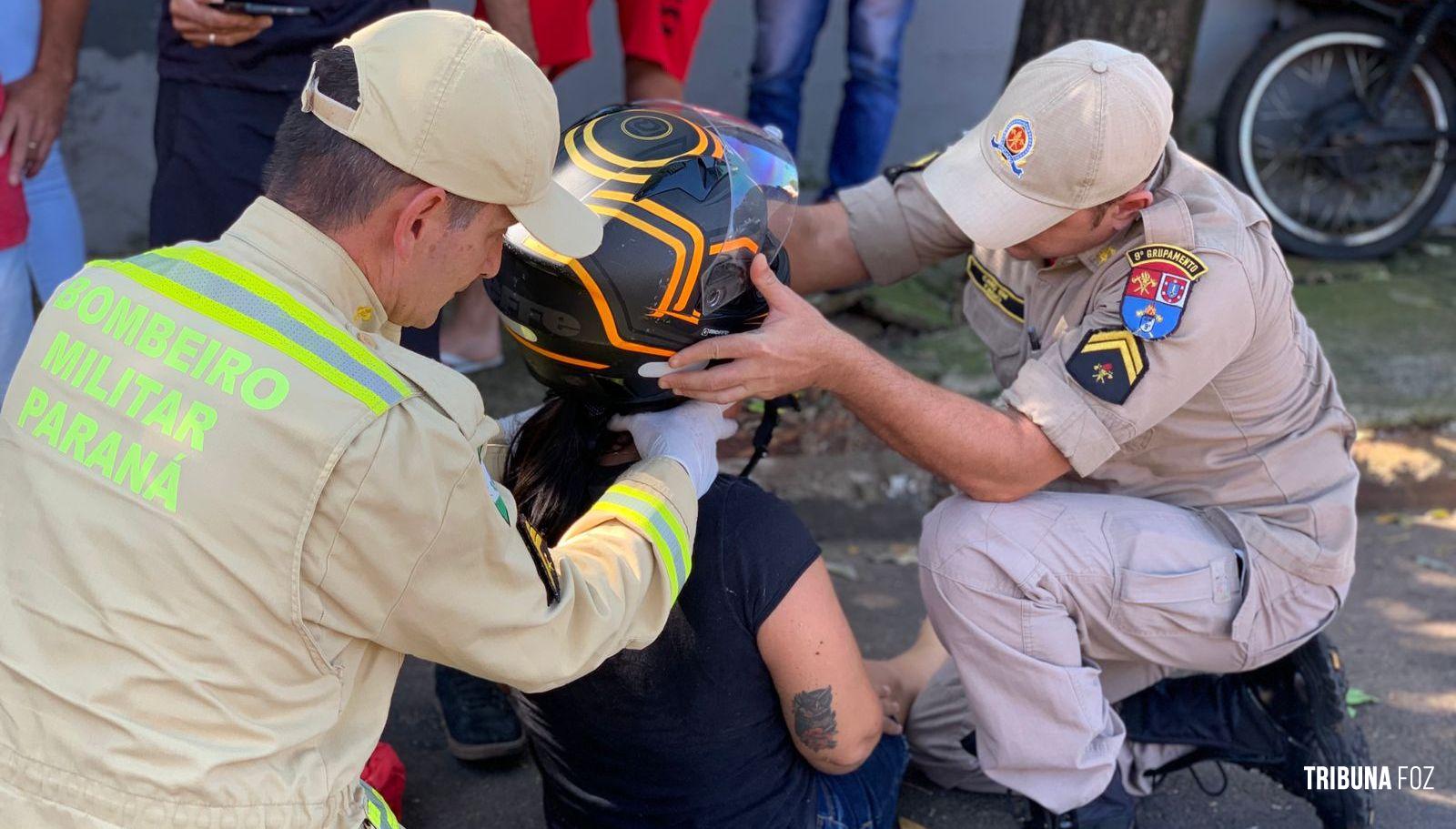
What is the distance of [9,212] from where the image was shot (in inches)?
113

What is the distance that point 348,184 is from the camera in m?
1.68

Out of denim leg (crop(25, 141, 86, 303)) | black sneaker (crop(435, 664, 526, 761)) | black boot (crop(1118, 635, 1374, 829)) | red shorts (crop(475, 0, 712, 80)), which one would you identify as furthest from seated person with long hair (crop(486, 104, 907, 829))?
red shorts (crop(475, 0, 712, 80))

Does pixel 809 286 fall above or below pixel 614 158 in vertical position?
below

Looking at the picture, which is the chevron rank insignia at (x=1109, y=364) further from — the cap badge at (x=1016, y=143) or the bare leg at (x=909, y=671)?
the bare leg at (x=909, y=671)

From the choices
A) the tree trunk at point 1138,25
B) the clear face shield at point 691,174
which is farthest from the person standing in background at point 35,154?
the tree trunk at point 1138,25

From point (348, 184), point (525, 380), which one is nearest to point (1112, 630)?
point (348, 184)

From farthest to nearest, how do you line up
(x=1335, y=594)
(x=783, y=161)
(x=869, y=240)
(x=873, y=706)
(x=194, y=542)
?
(x=869, y=240), (x=1335, y=594), (x=783, y=161), (x=873, y=706), (x=194, y=542)

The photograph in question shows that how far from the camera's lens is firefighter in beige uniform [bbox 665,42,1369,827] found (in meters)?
2.41

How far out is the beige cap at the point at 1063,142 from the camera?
240 centimetres

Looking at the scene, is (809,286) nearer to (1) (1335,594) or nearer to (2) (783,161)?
(2) (783,161)

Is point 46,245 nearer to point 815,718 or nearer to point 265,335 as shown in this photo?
point 265,335

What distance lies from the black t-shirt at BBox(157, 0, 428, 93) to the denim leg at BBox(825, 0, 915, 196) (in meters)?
2.26

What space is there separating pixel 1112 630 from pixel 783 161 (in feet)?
3.47

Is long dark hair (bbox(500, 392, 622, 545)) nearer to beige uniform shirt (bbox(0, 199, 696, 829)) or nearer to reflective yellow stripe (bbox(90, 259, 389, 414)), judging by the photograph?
beige uniform shirt (bbox(0, 199, 696, 829))
